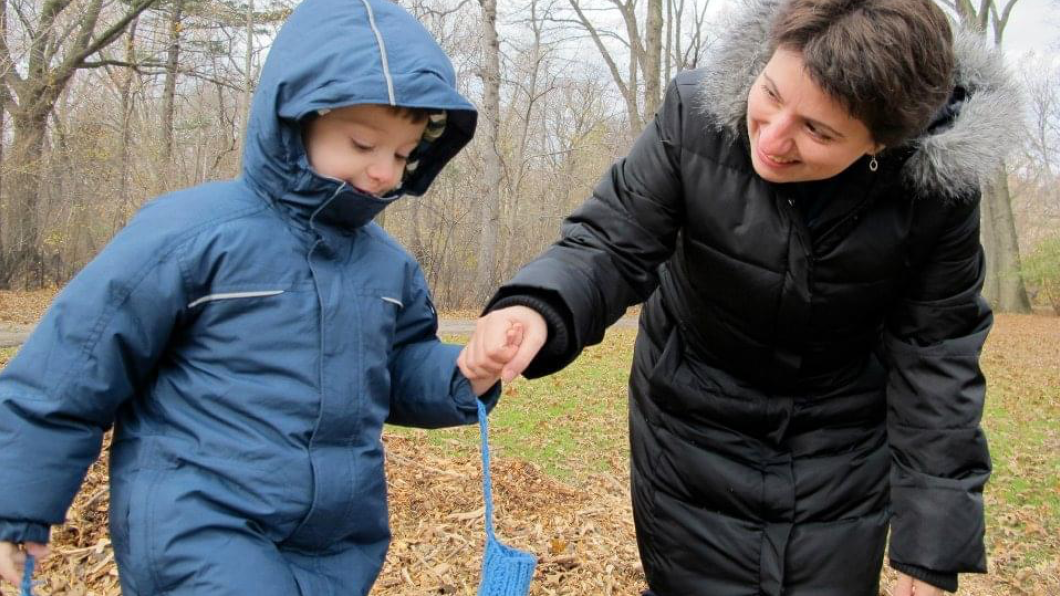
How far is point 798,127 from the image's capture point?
182 cm

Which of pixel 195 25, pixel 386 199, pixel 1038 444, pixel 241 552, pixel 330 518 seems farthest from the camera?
pixel 195 25

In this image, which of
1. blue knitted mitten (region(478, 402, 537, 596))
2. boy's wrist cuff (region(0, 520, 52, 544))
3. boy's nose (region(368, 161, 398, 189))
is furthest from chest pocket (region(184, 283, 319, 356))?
blue knitted mitten (region(478, 402, 537, 596))

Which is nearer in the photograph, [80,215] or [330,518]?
[330,518]

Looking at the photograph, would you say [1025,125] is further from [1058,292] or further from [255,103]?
[1058,292]

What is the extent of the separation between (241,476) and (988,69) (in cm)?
199

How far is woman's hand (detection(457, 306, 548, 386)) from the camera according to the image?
1.83 meters

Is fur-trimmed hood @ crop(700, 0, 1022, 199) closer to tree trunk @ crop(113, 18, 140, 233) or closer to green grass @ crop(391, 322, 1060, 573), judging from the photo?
green grass @ crop(391, 322, 1060, 573)

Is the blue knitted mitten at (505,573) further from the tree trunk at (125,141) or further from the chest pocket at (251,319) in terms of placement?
the tree trunk at (125,141)

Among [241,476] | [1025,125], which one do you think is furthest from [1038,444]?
[241,476]

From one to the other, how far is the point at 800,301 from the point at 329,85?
127cm

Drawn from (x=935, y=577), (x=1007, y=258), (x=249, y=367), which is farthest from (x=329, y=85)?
(x=1007, y=258)

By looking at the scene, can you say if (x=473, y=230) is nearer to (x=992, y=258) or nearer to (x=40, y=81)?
(x=40, y=81)

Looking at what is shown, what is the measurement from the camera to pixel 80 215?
2055 cm

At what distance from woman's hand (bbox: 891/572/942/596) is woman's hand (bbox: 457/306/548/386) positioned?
3.99 ft
